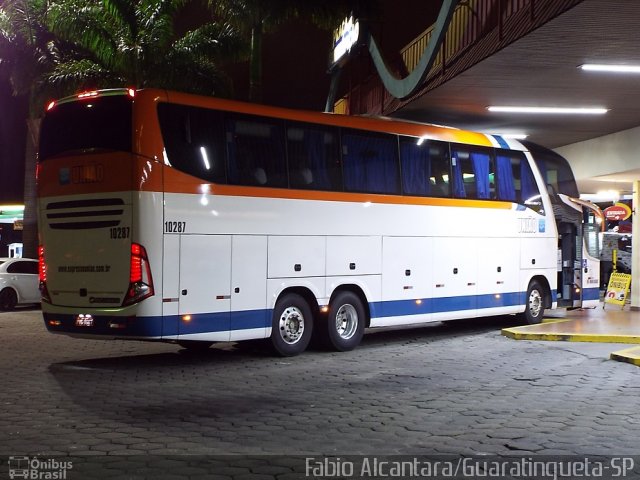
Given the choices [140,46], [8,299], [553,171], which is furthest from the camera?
[140,46]

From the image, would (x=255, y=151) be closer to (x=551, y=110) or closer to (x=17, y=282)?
(x=551, y=110)

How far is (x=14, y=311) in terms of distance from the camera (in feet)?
75.6

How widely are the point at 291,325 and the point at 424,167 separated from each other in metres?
4.37

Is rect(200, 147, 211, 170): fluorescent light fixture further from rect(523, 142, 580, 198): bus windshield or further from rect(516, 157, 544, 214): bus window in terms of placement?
rect(523, 142, 580, 198): bus windshield

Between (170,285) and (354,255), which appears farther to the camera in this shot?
(354,255)

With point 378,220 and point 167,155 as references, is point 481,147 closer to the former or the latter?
point 378,220

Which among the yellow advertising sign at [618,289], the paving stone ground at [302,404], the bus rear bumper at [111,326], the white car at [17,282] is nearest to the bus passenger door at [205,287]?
the bus rear bumper at [111,326]

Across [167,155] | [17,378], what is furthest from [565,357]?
[17,378]

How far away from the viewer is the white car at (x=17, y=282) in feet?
74.6

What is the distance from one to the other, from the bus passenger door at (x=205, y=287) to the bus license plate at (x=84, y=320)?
1.29 meters

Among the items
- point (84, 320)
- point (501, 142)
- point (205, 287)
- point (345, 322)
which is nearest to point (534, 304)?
point (501, 142)

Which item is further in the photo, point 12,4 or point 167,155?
point 12,4

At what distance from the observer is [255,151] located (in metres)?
12.2

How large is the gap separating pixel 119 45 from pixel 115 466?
19908 mm
